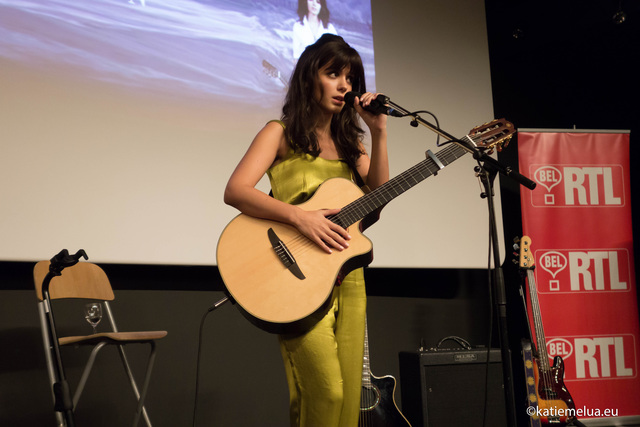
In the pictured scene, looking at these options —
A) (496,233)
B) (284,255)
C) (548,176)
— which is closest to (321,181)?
(284,255)

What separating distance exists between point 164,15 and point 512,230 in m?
2.87

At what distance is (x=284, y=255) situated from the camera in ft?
5.79

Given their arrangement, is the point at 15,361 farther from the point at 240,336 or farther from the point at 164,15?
the point at 164,15

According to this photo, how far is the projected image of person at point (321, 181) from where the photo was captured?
5.32 feet

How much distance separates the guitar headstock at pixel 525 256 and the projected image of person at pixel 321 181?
190cm

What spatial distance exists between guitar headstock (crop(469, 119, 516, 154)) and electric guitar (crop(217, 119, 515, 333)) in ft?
0.20

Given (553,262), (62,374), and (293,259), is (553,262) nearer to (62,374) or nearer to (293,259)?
(293,259)

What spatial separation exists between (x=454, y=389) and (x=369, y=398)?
1.79 ft

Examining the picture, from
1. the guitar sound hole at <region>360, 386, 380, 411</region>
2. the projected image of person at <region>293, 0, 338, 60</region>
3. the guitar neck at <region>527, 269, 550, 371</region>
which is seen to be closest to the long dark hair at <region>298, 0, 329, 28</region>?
the projected image of person at <region>293, 0, 338, 60</region>

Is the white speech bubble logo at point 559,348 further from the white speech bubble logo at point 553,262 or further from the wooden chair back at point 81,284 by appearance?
the wooden chair back at point 81,284

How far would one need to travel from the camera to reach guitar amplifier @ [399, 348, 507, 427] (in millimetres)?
3150

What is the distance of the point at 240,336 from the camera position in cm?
357

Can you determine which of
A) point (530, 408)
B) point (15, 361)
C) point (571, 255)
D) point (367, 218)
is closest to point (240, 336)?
point (15, 361)

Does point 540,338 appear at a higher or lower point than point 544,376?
higher
